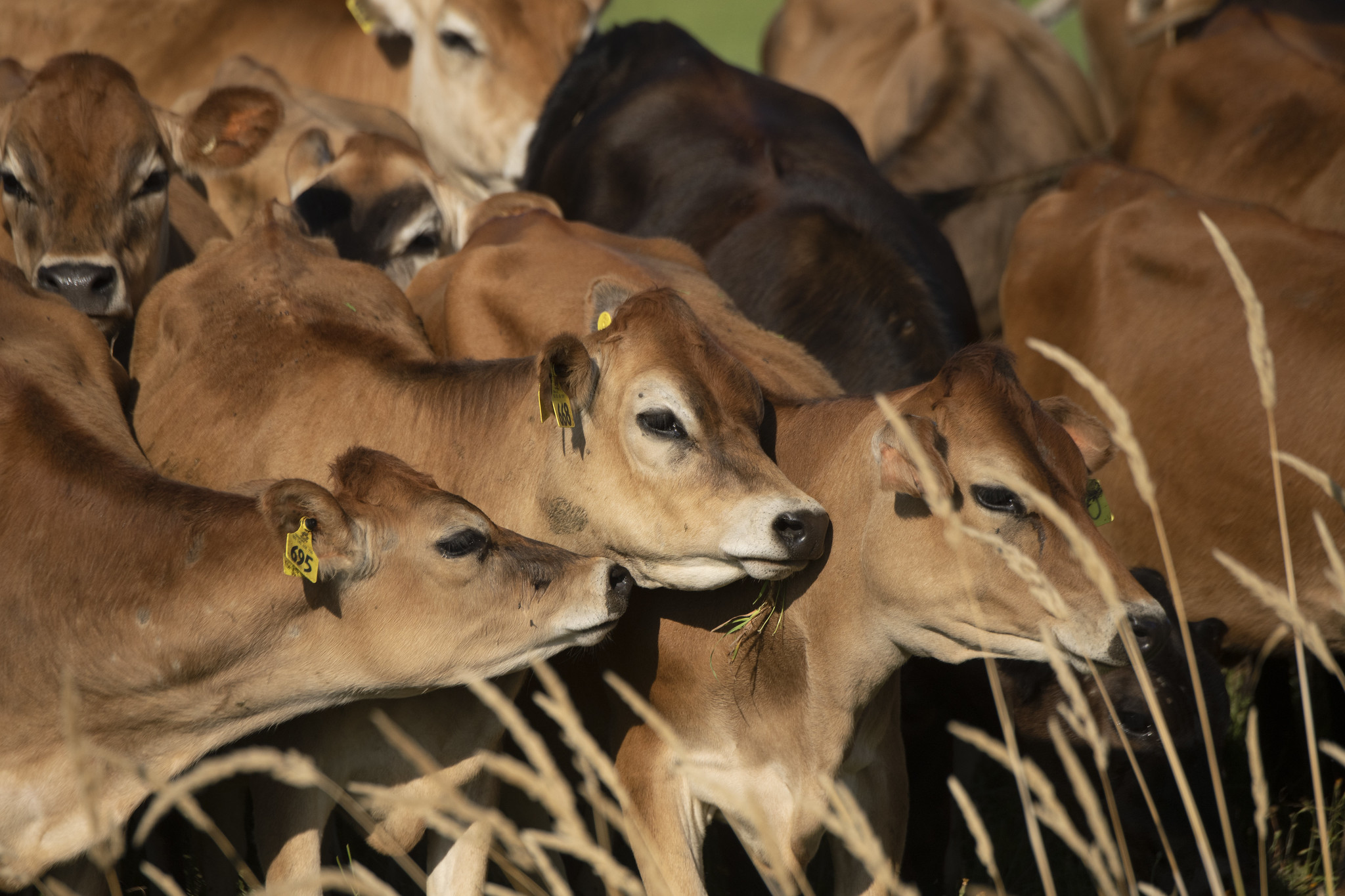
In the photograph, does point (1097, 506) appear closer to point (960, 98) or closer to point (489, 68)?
point (489, 68)

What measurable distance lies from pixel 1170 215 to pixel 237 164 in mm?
3658

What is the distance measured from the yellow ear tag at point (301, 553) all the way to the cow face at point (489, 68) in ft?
15.5

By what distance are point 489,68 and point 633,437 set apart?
4.48m

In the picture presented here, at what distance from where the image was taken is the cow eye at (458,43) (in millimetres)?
7953

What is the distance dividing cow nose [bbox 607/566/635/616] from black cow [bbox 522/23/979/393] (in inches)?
82.5

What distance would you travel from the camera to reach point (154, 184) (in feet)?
17.8

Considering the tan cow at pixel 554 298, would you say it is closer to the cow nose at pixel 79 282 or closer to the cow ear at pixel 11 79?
the cow nose at pixel 79 282

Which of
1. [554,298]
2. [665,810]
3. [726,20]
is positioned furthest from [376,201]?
[726,20]

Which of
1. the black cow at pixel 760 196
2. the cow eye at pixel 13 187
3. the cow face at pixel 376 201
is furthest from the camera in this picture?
the cow face at pixel 376 201

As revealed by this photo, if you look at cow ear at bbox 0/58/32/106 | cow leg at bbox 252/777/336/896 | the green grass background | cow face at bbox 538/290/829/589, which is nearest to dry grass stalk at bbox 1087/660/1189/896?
cow face at bbox 538/290/829/589

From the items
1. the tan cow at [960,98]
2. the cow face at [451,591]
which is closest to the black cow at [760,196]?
the tan cow at [960,98]

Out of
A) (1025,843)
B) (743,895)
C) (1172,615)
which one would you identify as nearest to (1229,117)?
(1172,615)

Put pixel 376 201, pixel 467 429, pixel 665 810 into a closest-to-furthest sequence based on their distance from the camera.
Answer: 1. pixel 665 810
2. pixel 467 429
3. pixel 376 201

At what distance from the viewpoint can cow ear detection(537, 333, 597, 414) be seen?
394 cm
